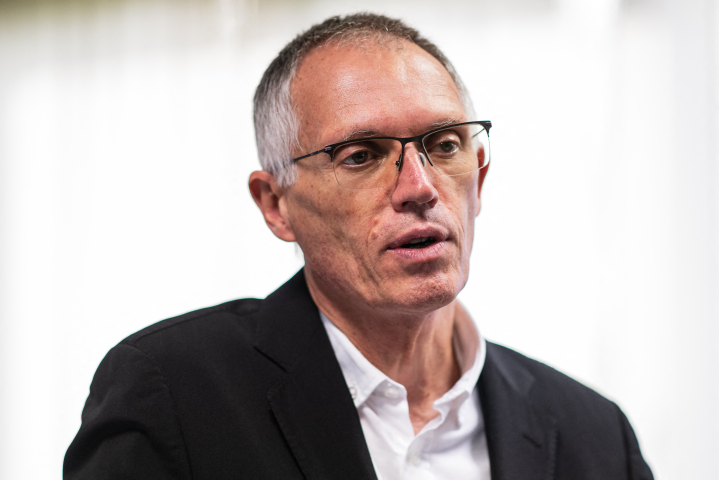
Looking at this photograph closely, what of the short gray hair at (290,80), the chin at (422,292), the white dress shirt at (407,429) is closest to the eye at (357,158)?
the short gray hair at (290,80)

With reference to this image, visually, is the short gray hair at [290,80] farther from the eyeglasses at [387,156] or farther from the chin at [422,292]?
the chin at [422,292]

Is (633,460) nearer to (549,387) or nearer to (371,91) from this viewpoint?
(549,387)

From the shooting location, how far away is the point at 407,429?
1.34 meters

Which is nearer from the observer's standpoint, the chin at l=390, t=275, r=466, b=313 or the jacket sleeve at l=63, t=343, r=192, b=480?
the jacket sleeve at l=63, t=343, r=192, b=480

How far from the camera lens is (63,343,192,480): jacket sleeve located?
1.09m

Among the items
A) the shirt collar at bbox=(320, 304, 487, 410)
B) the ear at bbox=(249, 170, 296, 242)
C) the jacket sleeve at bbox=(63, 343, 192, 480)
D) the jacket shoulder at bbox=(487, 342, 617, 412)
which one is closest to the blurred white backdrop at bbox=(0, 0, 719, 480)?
the jacket shoulder at bbox=(487, 342, 617, 412)

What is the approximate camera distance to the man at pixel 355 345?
1.18m

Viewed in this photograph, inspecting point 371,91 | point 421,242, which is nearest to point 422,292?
point 421,242

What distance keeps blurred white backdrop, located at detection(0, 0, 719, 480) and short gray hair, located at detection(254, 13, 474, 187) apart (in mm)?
1569

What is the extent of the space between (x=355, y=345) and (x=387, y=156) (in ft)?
1.41

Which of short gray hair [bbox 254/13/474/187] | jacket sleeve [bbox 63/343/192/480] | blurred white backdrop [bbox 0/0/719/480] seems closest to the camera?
jacket sleeve [bbox 63/343/192/480]

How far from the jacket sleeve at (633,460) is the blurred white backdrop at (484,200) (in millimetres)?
1499

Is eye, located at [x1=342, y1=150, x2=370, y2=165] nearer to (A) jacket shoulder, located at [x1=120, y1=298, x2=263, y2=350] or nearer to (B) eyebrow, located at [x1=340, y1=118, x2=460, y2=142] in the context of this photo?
(B) eyebrow, located at [x1=340, y1=118, x2=460, y2=142]

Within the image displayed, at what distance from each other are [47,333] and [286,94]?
254 cm
